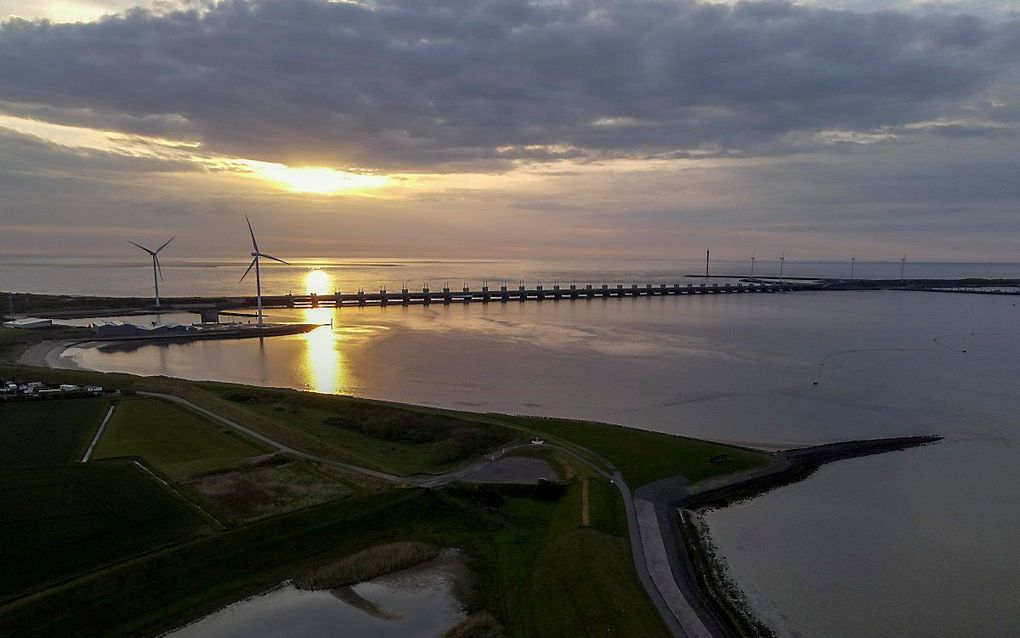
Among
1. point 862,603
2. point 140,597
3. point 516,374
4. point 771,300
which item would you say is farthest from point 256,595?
point 771,300

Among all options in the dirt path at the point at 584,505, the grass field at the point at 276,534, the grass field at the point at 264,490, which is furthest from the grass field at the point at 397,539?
the grass field at the point at 264,490

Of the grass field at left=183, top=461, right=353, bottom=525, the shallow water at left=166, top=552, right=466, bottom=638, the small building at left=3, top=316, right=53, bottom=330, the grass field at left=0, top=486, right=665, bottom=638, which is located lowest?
the shallow water at left=166, top=552, right=466, bottom=638

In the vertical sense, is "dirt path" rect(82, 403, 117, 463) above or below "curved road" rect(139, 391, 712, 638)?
above

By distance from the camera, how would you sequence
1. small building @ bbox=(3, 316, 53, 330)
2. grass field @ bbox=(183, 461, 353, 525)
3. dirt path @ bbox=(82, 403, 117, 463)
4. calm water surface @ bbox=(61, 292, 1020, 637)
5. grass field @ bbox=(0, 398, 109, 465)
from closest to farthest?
1. calm water surface @ bbox=(61, 292, 1020, 637)
2. grass field @ bbox=(183, 461, 353, 525)
3. grass field @ bbox=(0, 398, 109, 465)
4. dirt path @ bbox=(82, 403, 117, 463)
5. small building @ bbox=(3, 316, 53, 330)

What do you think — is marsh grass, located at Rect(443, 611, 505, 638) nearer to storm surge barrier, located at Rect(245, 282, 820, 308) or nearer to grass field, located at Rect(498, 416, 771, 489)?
grass field, located at Rect(498, 416, 771, 489)

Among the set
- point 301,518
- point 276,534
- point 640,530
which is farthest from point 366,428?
point 640,530

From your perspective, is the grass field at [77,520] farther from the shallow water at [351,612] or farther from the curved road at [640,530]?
the curved road at [640,530]

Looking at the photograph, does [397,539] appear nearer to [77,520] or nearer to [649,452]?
[77,520]

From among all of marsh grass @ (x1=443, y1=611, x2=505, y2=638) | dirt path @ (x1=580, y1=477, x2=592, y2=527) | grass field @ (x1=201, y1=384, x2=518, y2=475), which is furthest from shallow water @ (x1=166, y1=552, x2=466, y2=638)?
grass field @ (x1=201, y1=384, x2=518, y2=475)
